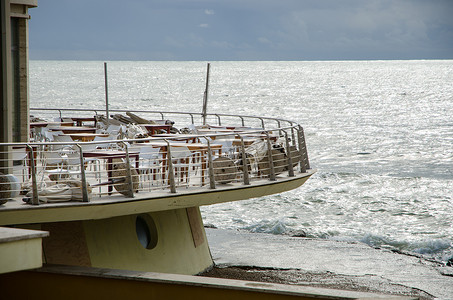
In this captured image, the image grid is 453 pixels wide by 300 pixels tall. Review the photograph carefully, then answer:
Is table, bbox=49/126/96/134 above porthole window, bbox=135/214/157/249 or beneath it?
above

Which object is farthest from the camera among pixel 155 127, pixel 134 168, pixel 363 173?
pixel 363 173

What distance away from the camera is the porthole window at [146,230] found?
12.9 metres

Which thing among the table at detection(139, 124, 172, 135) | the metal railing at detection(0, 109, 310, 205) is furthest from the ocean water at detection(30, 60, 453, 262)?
the metal railing at detection(0, 109, 310, 205)

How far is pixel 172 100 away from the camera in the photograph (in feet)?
342

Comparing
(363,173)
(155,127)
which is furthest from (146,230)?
(363,173)

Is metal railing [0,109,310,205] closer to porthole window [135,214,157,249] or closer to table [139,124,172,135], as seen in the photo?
porthole window [135,214,157,249]

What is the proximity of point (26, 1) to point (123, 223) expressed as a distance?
160 inches

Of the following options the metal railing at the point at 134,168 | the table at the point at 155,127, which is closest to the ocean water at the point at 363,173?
the table at the point at 155,127

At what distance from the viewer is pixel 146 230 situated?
1305cm

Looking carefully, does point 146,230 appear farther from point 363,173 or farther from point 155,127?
point 363,173

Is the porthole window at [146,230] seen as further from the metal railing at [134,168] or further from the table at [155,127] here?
the table at [155,127]

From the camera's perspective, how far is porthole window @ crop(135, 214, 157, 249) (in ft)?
42.3

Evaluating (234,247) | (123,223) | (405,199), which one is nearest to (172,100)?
(405,199)

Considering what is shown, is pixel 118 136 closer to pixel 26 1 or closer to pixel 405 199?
pixel 26 1
